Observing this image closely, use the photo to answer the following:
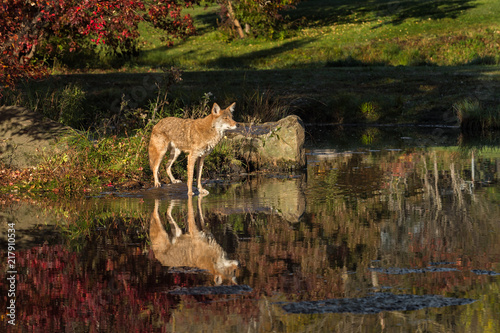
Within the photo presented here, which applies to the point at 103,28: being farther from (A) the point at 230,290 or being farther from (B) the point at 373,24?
(B) the point at 373,24

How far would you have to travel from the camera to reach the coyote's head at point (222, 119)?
13570 millimetres

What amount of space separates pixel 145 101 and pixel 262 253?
846 inches

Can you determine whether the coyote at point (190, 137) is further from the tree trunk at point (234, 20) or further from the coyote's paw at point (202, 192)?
the tree trunk at point (234, 20)

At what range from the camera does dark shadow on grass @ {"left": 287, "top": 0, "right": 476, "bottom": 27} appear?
60306mm

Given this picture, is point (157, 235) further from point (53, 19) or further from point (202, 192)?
point (53, 19)

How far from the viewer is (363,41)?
51.1 metres

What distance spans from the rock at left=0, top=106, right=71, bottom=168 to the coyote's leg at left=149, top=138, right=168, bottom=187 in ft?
7.60

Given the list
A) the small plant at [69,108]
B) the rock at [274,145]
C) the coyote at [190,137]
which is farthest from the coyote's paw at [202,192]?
the small plant at [69,108]

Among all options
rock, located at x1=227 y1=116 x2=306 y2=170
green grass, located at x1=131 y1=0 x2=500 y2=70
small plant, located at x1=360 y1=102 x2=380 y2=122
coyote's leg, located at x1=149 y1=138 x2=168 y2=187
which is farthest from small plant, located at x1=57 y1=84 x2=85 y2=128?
green grass, located at x1=131 y1=0 x2=500 y2=70

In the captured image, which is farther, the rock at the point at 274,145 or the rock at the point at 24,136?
the rock at the point at 274,145

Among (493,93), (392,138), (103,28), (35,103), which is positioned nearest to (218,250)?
(103,28)

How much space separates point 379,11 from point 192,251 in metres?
57.3

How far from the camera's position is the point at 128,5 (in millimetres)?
15234

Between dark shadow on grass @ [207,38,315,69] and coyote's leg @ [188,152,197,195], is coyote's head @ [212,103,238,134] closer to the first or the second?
coyote's leg @ [188,152,197,195]
